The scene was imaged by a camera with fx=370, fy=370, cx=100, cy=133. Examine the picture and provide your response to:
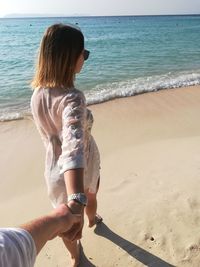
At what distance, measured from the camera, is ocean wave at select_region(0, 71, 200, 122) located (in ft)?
25.9

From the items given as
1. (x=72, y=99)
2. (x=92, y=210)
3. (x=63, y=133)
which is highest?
(x=72, y=99)

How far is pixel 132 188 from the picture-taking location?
4191 mm

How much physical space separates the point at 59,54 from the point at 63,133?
1.44 ft

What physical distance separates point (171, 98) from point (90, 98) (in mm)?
1900

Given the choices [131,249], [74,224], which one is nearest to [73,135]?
[74,224]

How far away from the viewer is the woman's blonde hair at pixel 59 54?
198 centimetres

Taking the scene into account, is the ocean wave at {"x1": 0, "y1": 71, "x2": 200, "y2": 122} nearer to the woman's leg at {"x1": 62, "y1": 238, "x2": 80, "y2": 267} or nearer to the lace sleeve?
the woman's leg at {"x1": 62, "y1": 238, "x2": 80, "y2": 267}

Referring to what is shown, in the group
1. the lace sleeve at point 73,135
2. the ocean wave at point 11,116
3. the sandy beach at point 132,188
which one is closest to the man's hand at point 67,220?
the lace sleeve at point 73,135

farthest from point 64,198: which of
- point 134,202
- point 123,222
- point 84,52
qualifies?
point 134,202

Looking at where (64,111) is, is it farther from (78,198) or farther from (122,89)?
(122,89)

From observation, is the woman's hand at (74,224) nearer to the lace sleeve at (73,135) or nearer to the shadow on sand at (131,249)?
the lace sleeve at (73,135)

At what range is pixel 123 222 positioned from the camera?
3.56 m

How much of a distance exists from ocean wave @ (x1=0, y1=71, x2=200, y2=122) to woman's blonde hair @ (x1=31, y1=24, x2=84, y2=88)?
5464 millimetres

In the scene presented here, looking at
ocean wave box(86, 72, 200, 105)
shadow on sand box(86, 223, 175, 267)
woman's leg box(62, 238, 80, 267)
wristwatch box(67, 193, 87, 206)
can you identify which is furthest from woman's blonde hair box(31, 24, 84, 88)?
ocean wave box(86, 72, 200, 105)
